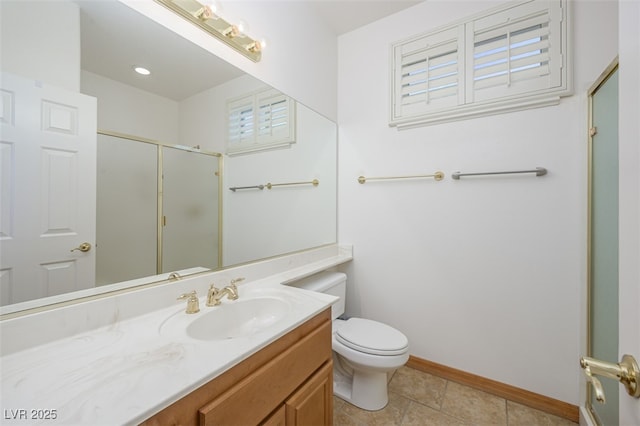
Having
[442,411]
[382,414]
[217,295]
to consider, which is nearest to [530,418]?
[442,411]

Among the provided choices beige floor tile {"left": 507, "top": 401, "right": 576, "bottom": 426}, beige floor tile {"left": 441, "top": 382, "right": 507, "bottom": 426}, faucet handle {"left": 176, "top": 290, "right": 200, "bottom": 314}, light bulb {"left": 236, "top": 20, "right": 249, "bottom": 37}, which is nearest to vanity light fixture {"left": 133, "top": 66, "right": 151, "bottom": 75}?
light bulb {"left": 236, "top": 20, "right": 249, "bottom": 37}

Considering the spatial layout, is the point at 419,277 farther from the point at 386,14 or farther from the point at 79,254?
the point at 386,14

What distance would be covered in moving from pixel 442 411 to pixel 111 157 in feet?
6.72

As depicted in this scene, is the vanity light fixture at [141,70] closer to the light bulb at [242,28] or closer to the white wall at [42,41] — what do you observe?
the white wall at [42,41]

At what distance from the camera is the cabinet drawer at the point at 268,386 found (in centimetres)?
67

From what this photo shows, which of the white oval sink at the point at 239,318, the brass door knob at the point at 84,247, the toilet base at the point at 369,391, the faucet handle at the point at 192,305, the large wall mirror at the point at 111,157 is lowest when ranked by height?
the toilet base at the point at 369,391

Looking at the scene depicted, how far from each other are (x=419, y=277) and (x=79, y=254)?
1.84 m

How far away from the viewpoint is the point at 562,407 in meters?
1.45

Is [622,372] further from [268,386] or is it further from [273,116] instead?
[273,116]

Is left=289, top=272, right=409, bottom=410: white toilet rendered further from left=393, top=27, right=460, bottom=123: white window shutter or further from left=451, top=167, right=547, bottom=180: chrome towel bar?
left=393, top=27, right=460, bottom=123: white window shutter

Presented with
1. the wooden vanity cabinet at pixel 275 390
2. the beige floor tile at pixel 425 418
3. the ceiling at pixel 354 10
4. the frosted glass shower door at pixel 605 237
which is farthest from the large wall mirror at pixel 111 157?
the frosted glass shower door at pixel 605 237

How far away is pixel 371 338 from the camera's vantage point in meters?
1.49

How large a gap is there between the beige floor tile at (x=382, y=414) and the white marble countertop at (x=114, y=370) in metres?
0.97

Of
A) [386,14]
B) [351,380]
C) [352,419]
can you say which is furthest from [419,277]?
[386,14]
